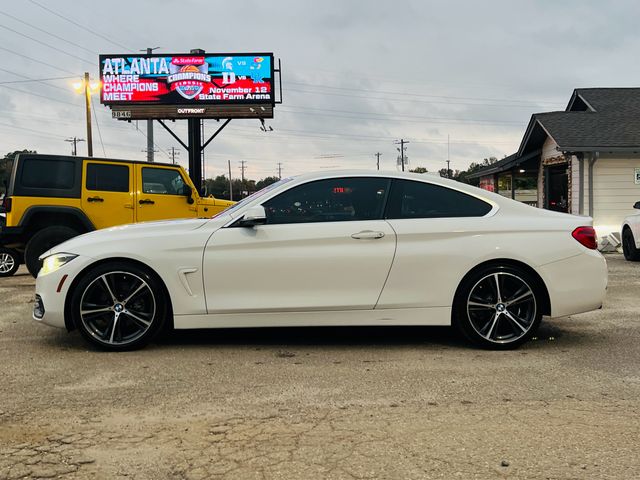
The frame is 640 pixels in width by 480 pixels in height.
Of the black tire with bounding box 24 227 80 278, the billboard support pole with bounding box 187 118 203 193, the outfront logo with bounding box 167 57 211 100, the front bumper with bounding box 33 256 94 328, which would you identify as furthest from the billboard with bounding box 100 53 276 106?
the front bumper with bounding box 33 256 94 328

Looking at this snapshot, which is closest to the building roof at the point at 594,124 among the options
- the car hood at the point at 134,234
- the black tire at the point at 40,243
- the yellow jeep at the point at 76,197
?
the yellow jeep at the point at 76,197

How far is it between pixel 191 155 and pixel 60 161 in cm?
1747

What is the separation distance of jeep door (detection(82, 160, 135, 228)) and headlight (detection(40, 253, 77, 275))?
14.0 ft

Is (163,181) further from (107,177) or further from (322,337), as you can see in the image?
(322,337)

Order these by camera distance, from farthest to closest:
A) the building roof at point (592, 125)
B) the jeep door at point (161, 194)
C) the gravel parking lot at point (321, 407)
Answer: the building roof at point (592, 125)
the jeep door at point (161, 194)
the gravel parking lot at point (321, 407)

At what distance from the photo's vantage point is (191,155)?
85.4 ft

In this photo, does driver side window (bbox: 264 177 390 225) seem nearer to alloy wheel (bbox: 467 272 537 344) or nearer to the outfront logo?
alloy wheel (bbox: 467 272 537 344)

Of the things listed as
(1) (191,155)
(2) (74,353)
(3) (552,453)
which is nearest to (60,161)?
(2) (74,353)

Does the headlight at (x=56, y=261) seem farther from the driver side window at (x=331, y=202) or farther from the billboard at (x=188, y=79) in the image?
the billboard at (x=188, y=79)

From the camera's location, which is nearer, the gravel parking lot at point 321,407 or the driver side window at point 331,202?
the gravel parking lot at point 321,407

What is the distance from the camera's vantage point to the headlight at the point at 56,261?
15.9ft

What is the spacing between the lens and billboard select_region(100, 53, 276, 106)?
960 inches

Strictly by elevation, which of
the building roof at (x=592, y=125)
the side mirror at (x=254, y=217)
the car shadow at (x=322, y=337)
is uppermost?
the building roof at (x=592, y=125)

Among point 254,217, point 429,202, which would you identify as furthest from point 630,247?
point 254,217
